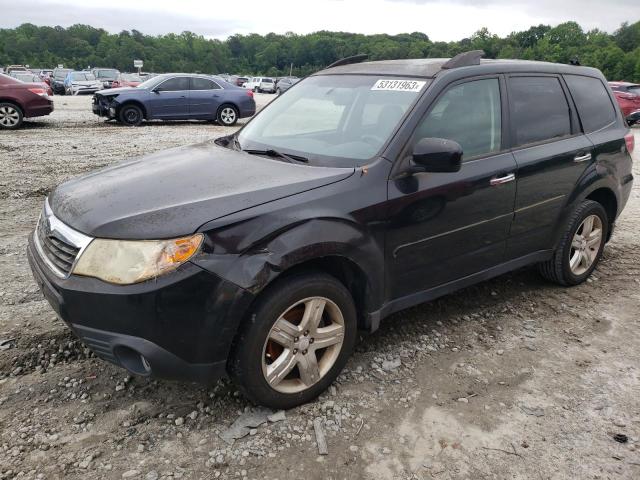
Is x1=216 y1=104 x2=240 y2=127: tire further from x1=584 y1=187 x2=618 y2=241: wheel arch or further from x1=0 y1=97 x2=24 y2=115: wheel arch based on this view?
x1=584 y1=187 x2=618 y2=241: wheel arch

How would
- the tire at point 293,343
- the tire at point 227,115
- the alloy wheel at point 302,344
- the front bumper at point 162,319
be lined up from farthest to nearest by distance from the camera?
1. the tire at point 227,115
2. the alloy wheel at point 302,344
3. the tire at point 293,343
4. the front bumper at point 162,319

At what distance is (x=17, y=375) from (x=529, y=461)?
9.00 feet

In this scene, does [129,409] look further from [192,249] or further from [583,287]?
[583,287]

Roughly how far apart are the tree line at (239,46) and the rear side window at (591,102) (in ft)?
223

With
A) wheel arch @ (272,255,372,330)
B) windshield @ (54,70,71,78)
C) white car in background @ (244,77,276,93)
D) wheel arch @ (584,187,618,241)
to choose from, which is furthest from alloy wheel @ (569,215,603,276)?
white car in background @ (244,77,276,93)

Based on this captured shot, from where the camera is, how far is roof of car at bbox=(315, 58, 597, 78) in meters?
3.41

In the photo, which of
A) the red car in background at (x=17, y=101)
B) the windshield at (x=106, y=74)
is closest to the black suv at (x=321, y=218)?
the red car in background at (x=17, y=101)

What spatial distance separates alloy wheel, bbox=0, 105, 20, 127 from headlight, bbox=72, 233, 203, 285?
478 inches

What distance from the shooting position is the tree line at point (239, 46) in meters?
75.0

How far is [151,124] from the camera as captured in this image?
14.9 meters

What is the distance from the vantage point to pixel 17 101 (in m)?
12.4

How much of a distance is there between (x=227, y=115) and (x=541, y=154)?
12.8m

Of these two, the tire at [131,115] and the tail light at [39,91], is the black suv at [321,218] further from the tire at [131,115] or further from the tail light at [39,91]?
the tire at [131,115]

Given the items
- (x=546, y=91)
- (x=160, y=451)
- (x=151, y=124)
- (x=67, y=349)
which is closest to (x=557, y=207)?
(x=546, y=91)
